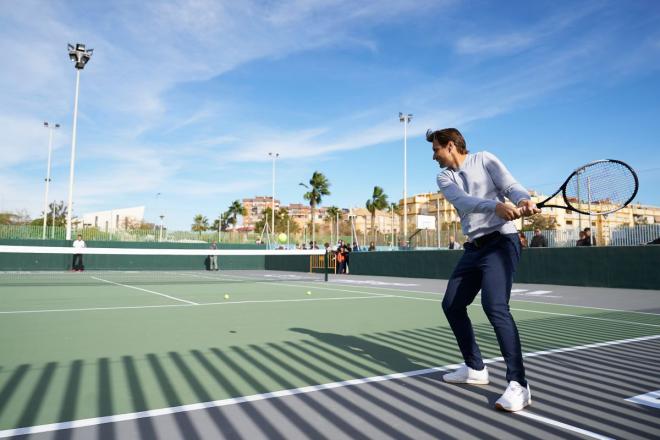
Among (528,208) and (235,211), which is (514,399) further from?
(235,211)

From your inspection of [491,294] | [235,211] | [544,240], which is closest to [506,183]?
[491,294]

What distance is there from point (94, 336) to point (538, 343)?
192 inches

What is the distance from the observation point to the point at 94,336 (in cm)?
543

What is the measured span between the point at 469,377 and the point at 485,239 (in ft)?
3.47

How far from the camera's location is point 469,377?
359cm

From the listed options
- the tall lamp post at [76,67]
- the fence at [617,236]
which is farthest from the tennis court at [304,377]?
the tall lamp post at [76,67]

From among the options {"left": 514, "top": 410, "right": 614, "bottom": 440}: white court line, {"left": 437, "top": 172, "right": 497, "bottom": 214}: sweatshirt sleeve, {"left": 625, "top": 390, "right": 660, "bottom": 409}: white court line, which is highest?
{"left": 437, "top": 172, "right": 497, "bottom": 214}: sweatshirt sleeve

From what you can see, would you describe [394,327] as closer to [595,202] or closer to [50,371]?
[595,202]

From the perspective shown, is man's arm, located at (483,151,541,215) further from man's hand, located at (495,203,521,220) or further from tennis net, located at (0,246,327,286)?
tennis net, located at (0,246,327,286)

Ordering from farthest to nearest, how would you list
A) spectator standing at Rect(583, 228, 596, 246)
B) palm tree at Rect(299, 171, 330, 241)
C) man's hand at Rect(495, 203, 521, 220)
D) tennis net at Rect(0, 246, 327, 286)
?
palm tree at Rect(299, 171, 330, 241) < tennis net at Rect(0, 246, 327, 286) < spectator standing at Rect(583, 228, 596, 246) < man's hand at Rect(495, 203, 521, 220)

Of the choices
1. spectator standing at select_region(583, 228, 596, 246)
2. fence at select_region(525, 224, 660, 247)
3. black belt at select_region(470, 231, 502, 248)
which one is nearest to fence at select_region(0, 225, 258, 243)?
fence at select_region(525, 224, 660, 247)

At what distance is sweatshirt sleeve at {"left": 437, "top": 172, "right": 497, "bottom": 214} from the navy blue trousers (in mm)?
344

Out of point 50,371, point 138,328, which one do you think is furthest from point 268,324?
point 50,371

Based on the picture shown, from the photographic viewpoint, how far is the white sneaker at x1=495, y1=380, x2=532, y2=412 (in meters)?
2.97
